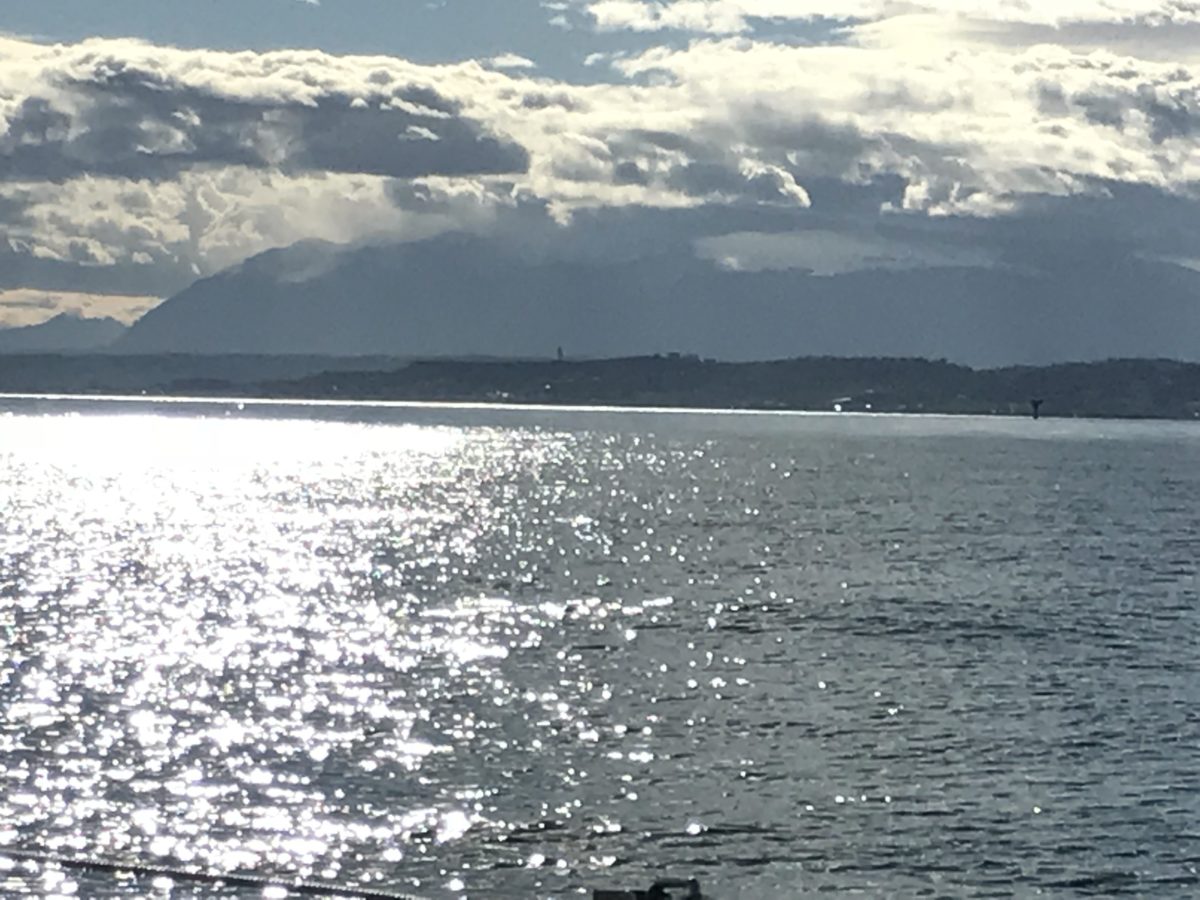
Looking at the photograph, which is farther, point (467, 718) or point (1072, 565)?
point (1072, 565)

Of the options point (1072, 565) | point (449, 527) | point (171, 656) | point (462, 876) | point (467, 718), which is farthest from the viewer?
point (449, 527)

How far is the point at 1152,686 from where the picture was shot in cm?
7625

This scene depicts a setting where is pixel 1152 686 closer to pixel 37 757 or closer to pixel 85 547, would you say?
pixel 37 757

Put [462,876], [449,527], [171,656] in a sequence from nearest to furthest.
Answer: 1. [462,876]
2. [171,656]
3. [449,527]

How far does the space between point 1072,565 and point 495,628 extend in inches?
2224

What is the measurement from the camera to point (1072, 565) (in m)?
135

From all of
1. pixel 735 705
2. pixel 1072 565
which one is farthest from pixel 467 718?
pixel 1072 565

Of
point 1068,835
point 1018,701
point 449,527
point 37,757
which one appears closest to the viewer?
point 1068,835

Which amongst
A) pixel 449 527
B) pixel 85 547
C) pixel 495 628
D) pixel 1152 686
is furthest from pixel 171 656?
pixel 449 527

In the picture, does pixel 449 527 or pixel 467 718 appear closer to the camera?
pixel 467 718

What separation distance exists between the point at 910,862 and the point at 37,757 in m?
25.7

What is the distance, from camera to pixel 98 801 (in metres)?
52.0

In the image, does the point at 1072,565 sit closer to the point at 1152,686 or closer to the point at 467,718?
the point at 1152,686

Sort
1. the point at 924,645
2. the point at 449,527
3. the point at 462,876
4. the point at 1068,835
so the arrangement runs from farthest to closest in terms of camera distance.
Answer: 1. the point at 449,527
2. the point at 924,645
3. the point at 1068,835
4. the point at 462,876
